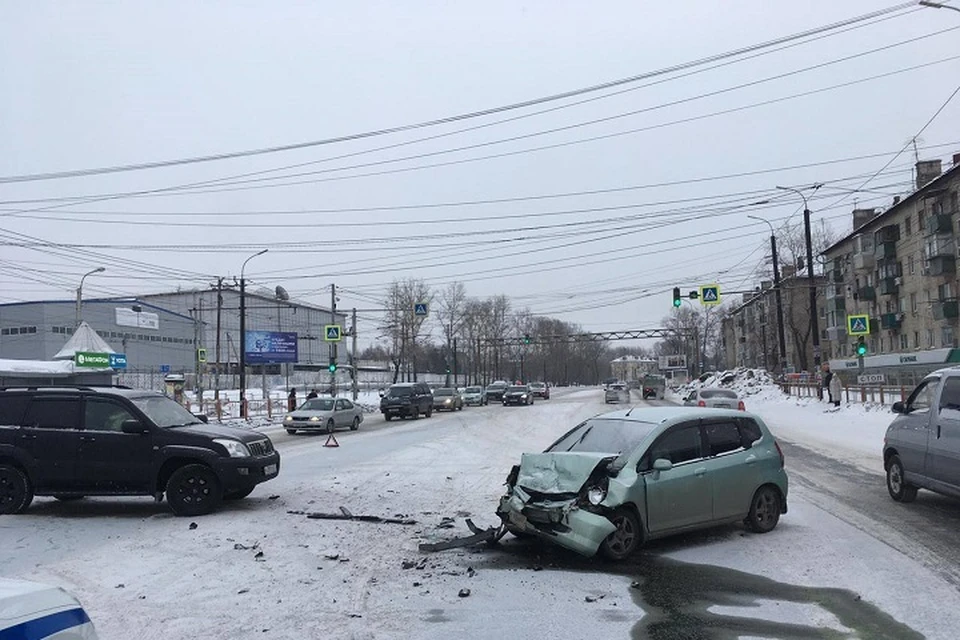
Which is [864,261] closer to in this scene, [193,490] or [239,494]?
[239,494]

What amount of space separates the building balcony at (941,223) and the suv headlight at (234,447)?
50.8m

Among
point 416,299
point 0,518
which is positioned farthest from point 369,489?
point 416,299

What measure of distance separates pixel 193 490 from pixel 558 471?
531cm

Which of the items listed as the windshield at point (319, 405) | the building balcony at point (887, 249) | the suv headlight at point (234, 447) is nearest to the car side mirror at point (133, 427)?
the suv headlight at point (234, 447)

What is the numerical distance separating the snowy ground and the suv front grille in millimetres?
764

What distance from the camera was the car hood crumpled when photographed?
786cm

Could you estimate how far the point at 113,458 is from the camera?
1055cm

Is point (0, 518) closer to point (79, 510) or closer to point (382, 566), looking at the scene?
point (79, 510)

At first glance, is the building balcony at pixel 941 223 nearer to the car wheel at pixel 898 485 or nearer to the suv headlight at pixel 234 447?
the car wheel at pixel 898 485

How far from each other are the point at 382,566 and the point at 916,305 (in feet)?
196

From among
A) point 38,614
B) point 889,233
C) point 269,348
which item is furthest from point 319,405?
point 889,233

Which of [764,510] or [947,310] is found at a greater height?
[947,310]

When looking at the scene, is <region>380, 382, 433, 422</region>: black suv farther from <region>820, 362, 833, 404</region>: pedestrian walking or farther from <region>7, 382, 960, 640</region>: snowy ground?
<region>7, 382, 960, 640</region>: snowy ground

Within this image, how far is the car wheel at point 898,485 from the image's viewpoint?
1085 centimetres
